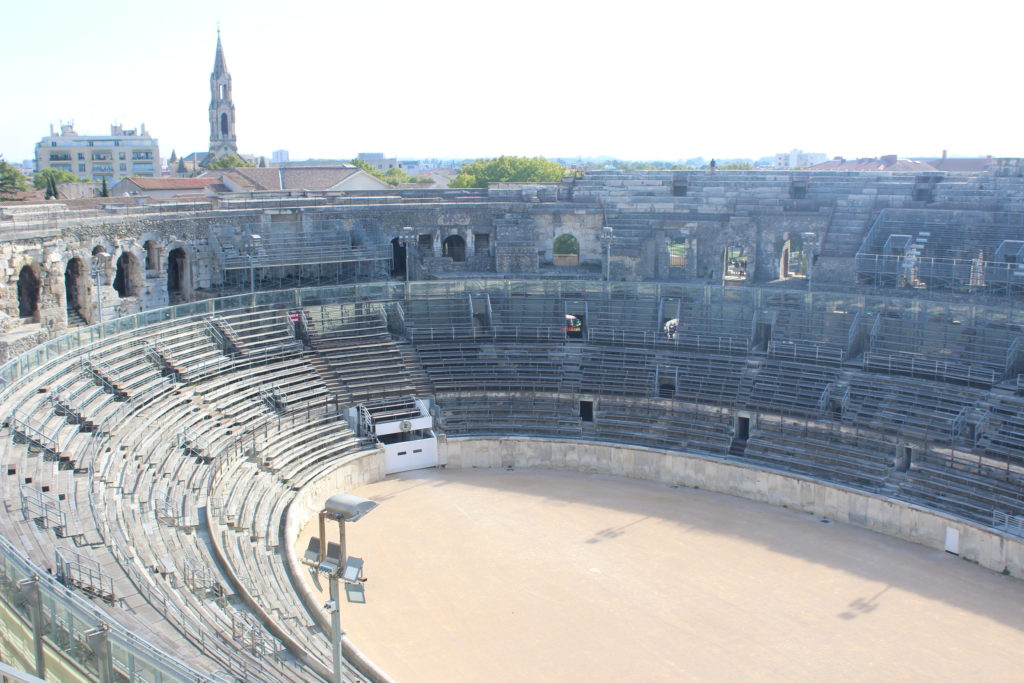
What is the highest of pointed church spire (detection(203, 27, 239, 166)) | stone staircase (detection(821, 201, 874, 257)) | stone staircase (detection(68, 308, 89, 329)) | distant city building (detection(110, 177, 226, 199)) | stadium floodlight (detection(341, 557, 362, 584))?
pointed church spire (detection(203, 27, 239, 166))

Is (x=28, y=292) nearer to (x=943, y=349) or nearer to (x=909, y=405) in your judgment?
(x=909, y=405)

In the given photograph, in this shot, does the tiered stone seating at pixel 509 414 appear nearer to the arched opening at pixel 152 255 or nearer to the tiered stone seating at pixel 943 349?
the tiered stone seating at pixel 943 349

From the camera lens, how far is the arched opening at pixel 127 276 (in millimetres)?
35938

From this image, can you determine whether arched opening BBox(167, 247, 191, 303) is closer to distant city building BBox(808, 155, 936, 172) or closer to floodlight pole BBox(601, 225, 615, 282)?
floodlight pole BBox(601, 225, 615, 282)

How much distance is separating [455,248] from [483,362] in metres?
11.5

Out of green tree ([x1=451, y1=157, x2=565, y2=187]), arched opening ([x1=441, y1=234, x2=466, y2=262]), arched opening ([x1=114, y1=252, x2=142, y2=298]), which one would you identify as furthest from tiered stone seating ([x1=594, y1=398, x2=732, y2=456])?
green tree ([x1=451, y1=157, x2=565, y2=187])

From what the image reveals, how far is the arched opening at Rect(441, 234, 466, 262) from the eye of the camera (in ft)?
148

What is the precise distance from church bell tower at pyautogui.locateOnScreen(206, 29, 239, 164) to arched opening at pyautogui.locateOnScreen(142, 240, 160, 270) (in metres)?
79.5

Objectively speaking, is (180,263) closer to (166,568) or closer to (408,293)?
(408,293)

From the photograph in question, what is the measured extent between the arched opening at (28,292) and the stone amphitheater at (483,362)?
0.52ft

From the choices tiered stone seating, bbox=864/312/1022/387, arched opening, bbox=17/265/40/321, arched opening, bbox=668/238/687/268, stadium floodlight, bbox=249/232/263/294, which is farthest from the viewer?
arched opening, bbox=668/238/687/268

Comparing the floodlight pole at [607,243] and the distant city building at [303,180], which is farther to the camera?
the distant city building at [303,180]

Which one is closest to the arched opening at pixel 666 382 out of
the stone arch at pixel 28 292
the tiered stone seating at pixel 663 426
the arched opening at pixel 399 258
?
the tiered stone seating at pixel 663 426

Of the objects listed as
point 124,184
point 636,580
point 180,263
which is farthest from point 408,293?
point 124,184
